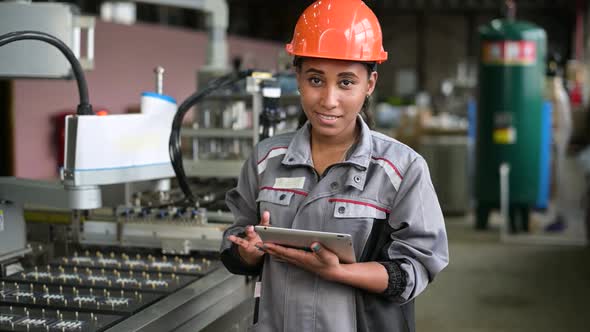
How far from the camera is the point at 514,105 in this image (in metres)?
6.47

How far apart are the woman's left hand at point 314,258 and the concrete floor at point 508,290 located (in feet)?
9.82

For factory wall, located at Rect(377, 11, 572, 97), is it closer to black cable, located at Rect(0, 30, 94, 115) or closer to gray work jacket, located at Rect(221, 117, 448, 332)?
black cable, located at Rect(0, 30, 94, 115)

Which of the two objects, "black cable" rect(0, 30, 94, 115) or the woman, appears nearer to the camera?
the woman

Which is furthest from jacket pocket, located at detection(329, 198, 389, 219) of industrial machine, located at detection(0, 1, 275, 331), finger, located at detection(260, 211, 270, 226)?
industrial machine, located at detection(0, 1, 275, 331)

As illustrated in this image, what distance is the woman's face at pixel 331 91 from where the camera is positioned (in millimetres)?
1354

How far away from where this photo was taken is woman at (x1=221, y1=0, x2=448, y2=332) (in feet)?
4.37

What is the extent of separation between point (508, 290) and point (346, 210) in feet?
12.8

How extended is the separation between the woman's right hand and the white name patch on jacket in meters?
0.08

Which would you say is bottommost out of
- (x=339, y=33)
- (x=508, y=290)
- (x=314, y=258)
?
(x=508, y=290)

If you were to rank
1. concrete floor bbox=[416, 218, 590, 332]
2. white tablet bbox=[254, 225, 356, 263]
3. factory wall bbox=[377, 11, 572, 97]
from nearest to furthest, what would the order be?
white tablet bbox=[254, 225, 356, 263] → concrete floor bbox=[416, 218, 590, 332] → factory wall bbox=[377, 11, 572, 97]

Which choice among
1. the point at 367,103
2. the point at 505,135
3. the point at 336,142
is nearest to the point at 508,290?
the point at 505,135

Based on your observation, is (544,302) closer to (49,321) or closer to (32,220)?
(32,220)

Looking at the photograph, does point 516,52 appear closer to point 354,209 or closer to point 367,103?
point 367,103

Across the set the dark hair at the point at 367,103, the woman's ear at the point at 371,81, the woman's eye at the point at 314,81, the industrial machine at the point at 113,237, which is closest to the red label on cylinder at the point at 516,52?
the industrial machine at the point at 113,237
